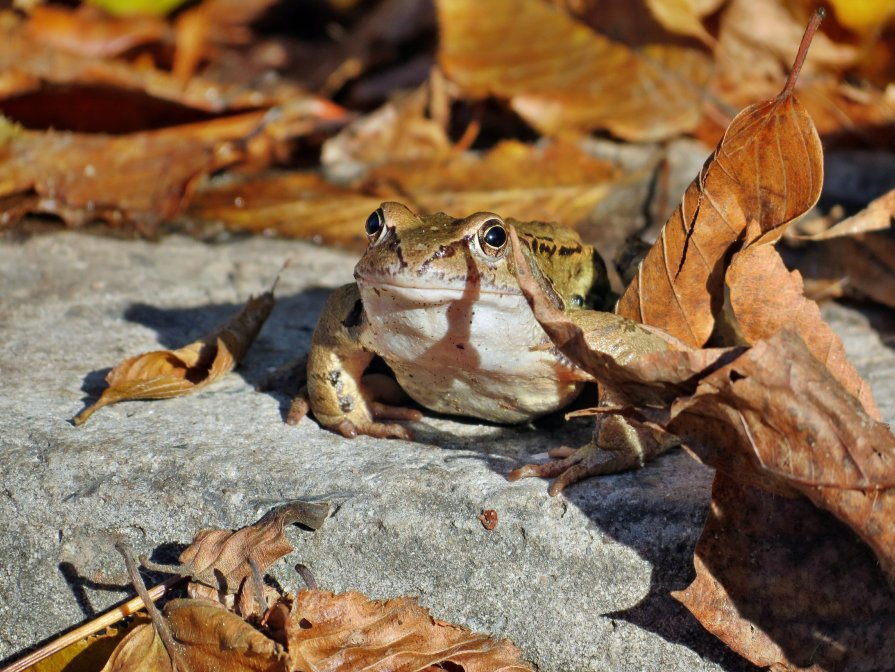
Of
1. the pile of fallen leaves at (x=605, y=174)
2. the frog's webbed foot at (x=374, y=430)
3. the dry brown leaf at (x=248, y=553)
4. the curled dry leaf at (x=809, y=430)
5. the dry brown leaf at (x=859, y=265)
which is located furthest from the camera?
the dry brown leaf at (x=859, y=265)

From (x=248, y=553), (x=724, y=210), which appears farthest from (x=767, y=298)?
(x=248, y=553)

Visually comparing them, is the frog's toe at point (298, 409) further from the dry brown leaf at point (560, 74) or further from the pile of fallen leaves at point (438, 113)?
the dry brown leaf at point (560, 74)

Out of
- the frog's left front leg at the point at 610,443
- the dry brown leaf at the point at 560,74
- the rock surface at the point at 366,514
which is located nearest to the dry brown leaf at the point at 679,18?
the dry brown leaf at the point at 560,74

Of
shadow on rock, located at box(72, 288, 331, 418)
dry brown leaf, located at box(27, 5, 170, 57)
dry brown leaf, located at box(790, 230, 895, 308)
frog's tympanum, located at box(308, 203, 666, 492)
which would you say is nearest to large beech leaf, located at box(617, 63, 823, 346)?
frog's tympanum, located at box(308, 203, 666, 492)

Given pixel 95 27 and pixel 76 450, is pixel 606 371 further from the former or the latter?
pixel 95 27

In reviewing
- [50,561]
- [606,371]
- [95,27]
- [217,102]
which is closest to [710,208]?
[606,371]

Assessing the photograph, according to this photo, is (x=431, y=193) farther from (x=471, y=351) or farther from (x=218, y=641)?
(x=218, y=641)

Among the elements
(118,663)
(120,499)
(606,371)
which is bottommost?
(118,663)
